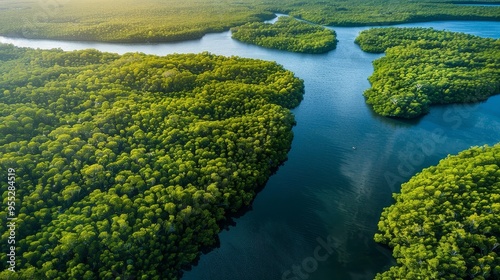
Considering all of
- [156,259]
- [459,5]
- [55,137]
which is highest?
[459,5]

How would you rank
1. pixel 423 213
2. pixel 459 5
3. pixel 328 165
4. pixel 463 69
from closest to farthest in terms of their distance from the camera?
pixel 423 213 → pixel 328 165 → pixel 463 69 → pixel 459 5

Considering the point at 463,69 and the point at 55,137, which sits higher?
the point at 463,69

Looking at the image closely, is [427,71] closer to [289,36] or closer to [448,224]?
[289,36]

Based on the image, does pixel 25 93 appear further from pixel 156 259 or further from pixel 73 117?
pixel 156 259

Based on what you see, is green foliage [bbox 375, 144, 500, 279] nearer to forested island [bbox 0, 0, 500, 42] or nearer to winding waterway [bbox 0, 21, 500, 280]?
winding waterway [bbox 0, 21, 500, 280]

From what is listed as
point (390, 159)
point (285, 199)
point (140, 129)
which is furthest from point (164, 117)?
point (390, 159)
